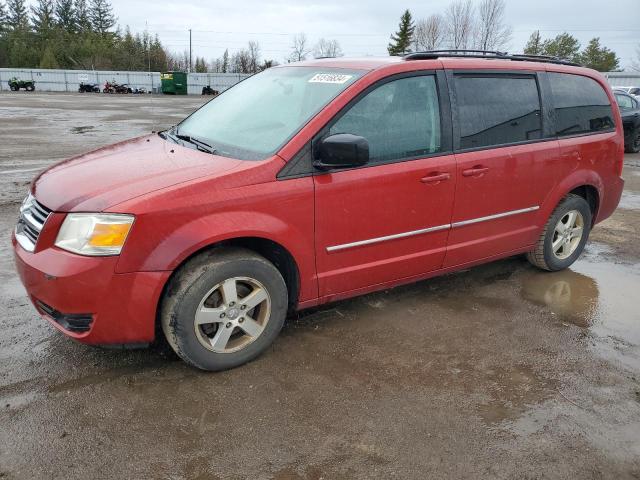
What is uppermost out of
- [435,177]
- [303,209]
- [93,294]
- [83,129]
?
[435,177]

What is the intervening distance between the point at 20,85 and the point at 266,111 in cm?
4840

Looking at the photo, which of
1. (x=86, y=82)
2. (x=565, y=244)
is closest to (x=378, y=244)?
(x=565, y=244)

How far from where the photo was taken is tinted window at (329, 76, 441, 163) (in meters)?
3.32

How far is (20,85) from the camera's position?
43375 millimetres

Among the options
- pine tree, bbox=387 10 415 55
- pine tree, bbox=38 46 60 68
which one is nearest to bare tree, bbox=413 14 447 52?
pine tree, bbox=387 10 415 55

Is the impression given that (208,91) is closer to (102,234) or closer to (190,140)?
(190,140)

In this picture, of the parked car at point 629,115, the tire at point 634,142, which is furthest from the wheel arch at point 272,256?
the tire at point 634,142

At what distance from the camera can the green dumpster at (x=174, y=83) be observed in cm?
4462

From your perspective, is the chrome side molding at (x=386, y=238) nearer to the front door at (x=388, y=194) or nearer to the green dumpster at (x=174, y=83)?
the front door at (x=388, y=194)

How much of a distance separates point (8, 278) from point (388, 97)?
133 inches

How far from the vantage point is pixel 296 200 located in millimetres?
3047

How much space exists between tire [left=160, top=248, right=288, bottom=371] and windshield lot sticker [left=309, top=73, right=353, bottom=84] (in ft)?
4.31

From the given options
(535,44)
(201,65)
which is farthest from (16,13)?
(535,44)

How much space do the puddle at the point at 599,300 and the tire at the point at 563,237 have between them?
139 millimetres
